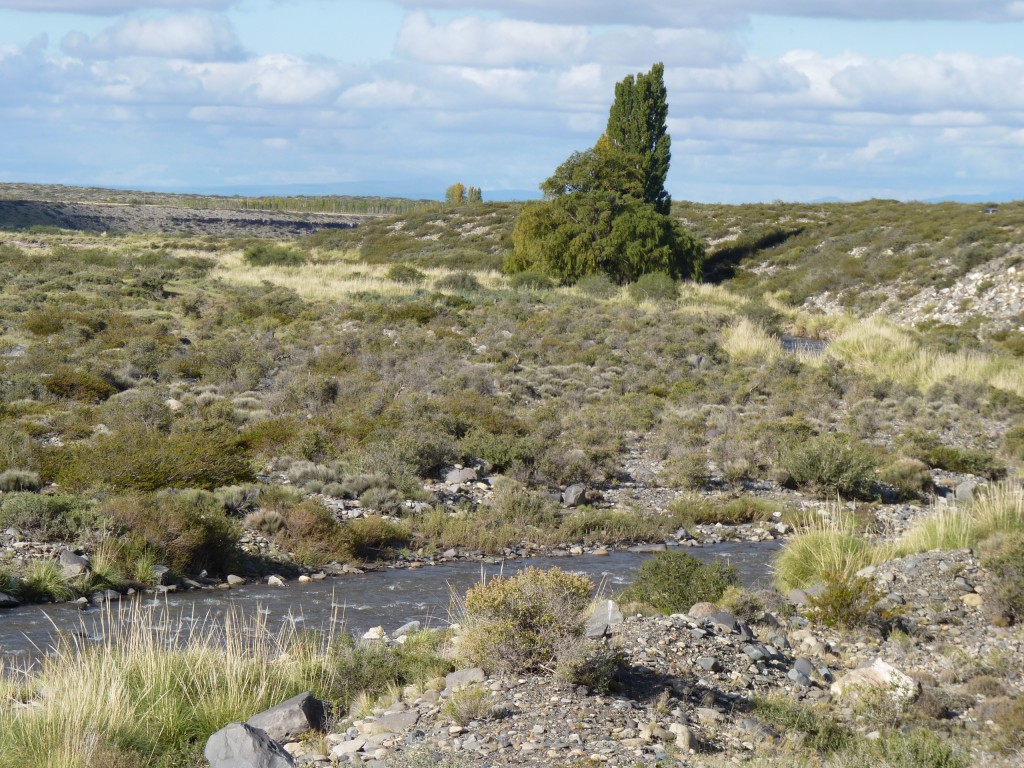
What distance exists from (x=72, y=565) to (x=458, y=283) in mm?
29818

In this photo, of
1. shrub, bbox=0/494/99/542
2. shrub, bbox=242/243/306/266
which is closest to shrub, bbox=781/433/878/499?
shrub, bbox=0/494/99/542

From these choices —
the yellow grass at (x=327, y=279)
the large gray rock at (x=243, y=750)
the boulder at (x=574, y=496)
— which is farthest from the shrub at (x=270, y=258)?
the large gray rock at (x=243, y=750)

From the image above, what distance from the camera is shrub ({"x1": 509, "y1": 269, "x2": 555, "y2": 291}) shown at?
39.9 meters

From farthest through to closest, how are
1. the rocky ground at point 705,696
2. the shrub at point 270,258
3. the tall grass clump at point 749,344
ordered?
1. the shrub at point 270,258
2. the tall grass clump at point 749,344
3. the rocky ground at point 705,696

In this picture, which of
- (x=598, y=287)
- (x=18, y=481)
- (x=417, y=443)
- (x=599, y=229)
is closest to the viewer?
(x=18, y=481)

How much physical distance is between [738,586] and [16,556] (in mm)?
7791

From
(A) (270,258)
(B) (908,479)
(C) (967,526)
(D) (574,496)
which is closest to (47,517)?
(D) (574,496)

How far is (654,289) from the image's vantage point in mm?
37750

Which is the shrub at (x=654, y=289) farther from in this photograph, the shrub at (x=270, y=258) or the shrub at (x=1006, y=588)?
the shrub at (x=1006, y=588)

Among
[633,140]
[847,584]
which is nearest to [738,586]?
[847,584]

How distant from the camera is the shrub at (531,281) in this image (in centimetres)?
3994

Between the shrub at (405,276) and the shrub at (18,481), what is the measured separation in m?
26.7

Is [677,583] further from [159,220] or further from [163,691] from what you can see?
[159,220]

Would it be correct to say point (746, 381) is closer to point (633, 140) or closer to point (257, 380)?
point (257, 380)
